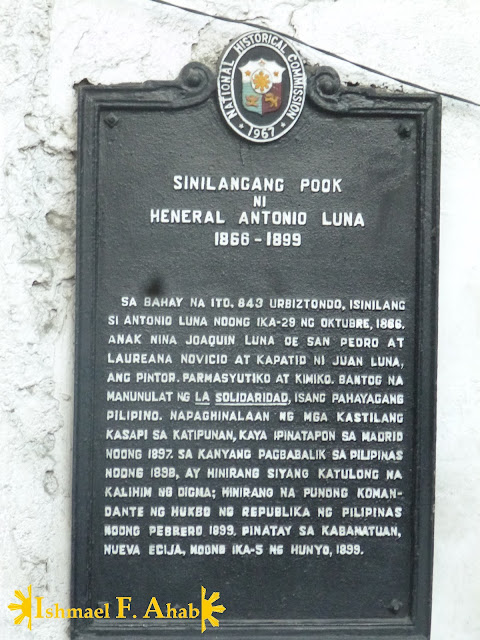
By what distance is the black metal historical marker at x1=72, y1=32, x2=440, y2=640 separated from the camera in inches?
120

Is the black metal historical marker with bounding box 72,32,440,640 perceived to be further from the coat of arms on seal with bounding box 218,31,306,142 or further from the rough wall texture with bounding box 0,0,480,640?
the rough wall texture with bounding box 0,0,480,640

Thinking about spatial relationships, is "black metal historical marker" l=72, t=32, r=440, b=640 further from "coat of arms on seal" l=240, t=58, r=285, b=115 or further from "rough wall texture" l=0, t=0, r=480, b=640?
"rough wall texture" l=0, t=0, r=480, b=640

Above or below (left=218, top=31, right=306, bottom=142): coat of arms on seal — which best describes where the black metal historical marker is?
below

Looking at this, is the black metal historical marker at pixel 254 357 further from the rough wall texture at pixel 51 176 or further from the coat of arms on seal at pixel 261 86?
the rough wall texture at pixel 51 176

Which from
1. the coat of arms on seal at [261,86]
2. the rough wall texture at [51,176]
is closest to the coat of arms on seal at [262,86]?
the coat of arms on seal at [261,86]

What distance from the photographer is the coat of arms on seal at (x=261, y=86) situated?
121 inches

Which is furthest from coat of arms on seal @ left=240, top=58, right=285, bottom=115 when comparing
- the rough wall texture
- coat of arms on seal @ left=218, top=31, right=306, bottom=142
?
the rough wall texture

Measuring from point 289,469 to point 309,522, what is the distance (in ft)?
0.68

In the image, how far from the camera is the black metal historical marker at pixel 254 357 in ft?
10.0

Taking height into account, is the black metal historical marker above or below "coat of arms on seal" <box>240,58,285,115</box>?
below

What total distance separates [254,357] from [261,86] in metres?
0.98

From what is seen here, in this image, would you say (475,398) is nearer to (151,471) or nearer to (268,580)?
(268,580)

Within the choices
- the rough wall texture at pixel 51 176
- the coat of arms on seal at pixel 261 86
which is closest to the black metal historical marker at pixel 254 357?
the coat of arms on seal at pixel 261 86

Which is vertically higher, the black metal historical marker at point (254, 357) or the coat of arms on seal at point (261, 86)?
the coat of arms on seal at point (261, 86)
